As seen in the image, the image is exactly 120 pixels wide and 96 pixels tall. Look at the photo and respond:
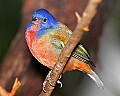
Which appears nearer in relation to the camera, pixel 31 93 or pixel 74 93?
pixel 31 93

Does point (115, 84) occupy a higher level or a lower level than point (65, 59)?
lower

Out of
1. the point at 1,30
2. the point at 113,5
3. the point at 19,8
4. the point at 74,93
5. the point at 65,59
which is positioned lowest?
the point at 74,93

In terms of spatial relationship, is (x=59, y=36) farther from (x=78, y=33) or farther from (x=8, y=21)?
(x=8, y=21)

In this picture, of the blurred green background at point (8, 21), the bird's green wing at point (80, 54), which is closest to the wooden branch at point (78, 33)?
the bird's green wing at point (80, 54)

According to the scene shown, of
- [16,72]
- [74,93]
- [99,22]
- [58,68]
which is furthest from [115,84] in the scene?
[58,68]

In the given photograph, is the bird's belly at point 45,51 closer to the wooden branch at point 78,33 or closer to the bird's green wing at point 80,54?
the bird's green wing at point 80,54

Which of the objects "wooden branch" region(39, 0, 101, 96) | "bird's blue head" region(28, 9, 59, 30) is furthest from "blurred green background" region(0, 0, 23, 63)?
"wooden branch" region(39, 0, 101, 96)

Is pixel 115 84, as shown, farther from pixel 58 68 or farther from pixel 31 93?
pixel 58 68

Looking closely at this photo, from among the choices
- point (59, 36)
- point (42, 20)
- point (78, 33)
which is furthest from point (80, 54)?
point (78, 33)

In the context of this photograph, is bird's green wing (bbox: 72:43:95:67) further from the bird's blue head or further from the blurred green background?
the blurred green background
